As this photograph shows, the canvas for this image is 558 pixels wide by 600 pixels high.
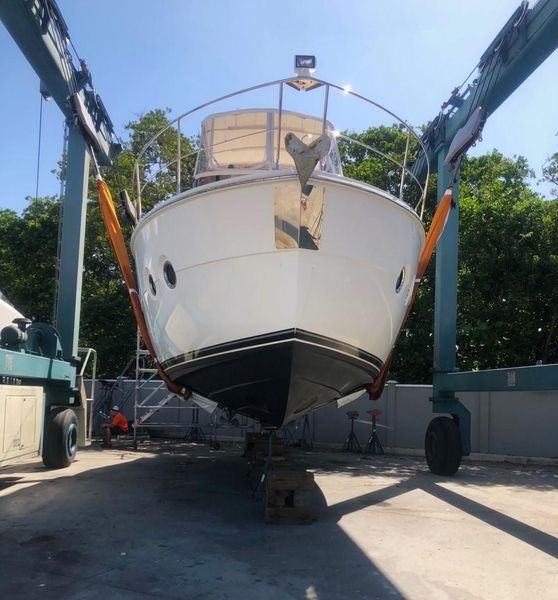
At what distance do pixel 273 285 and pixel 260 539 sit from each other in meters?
2.04

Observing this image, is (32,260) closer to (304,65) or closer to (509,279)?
(509,279)

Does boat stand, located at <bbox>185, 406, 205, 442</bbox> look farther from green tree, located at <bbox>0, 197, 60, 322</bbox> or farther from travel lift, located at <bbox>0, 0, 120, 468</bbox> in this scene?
green tree, located at <bbox>0, 197, 60, 322</bbox>

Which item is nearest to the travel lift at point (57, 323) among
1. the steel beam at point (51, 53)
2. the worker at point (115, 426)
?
the steel beam at point (51, 53)

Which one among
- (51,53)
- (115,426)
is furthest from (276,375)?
(115,426)

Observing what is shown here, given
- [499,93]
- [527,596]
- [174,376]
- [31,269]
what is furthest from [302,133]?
[31,269]

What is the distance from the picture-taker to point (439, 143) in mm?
10117

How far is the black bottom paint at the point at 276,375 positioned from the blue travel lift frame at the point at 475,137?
1.53 m

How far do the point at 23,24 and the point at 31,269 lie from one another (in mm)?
12015

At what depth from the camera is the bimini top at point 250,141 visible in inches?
263

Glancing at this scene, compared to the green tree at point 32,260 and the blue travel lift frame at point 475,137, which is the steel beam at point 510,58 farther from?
the green tree at point 32,260

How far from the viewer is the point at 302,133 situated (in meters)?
7.59

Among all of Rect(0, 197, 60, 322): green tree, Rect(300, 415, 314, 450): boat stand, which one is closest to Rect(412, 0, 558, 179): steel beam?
Rect(300, 415, 314, 450): boat stand

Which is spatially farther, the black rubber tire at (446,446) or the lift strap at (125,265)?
the black rubber tire at (446,446)

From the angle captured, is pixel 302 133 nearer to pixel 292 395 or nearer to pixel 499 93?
pixel 499 93
